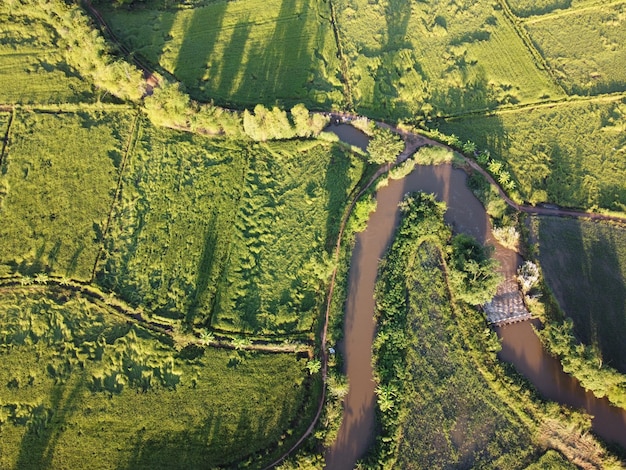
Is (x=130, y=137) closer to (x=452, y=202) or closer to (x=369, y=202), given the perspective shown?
(x=369, y=202)

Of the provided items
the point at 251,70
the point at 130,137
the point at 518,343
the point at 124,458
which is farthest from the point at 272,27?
the point at 124,458

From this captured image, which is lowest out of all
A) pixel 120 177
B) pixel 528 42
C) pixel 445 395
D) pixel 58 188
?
pixel 445 395

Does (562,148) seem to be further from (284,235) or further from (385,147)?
(284,235)

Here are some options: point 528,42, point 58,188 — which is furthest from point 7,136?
point 528,42

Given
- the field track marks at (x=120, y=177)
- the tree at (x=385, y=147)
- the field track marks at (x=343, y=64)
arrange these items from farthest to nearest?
the field track marks at (x=343, y=64) → the tree at (x=385, y=147) → the field track marks at (x=120, y=177)

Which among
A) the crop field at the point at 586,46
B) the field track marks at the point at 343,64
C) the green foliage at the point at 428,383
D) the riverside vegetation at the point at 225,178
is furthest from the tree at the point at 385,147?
the crop field at the point at 586,46

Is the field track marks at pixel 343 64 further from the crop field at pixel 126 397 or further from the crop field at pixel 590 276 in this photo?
the crop field at pixel 126 397
